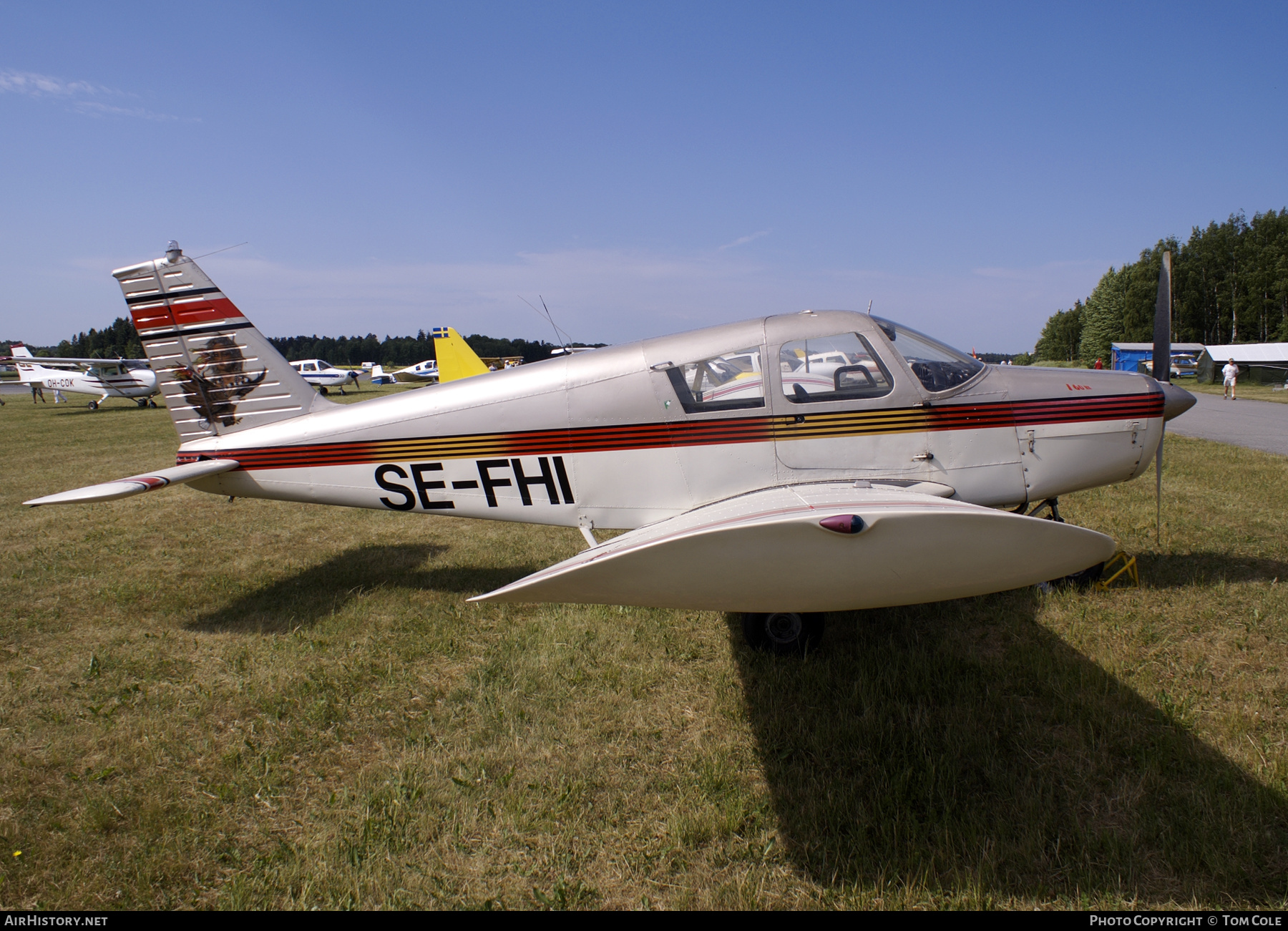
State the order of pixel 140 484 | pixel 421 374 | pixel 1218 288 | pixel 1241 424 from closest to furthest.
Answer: pixel 140 484
pixel 1241 424
pixel 421 374
pixel 1218 288

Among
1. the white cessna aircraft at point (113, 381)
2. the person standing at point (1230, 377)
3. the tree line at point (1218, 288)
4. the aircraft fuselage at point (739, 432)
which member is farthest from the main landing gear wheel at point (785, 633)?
the tree line at point (1218, 288)

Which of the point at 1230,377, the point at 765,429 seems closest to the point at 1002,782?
the point at 765,429

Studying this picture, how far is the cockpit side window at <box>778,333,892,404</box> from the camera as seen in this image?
155 inches

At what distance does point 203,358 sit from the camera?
532 centimetres

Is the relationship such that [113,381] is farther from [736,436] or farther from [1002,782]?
[1002,782]

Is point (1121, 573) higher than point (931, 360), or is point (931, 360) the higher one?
point (931, 360)

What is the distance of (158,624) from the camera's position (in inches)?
191

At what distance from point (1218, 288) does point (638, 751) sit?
236ft

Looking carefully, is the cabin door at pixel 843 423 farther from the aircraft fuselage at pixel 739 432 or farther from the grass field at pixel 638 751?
the grass field at pixel 638 751

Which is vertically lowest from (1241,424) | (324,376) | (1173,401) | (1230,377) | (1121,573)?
(1241,424)

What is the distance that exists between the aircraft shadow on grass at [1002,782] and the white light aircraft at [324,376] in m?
37.9

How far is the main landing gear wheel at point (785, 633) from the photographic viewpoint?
4020 mm

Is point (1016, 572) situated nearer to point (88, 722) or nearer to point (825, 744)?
point (825, 744)
